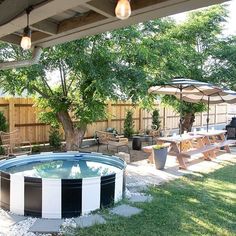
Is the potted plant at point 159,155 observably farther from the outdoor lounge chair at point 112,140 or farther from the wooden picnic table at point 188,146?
the outdoor lounge chair at point 112,140

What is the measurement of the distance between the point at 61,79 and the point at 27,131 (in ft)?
8.72

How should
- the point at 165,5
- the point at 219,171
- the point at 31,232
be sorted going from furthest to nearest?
the point at 219,171, the point at 31,232, the point at 165,5

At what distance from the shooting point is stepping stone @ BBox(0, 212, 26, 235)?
4.35 metres

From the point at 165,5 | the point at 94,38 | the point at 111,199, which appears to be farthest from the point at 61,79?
the point at 165,5

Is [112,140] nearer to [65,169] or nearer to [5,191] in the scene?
[65,169]

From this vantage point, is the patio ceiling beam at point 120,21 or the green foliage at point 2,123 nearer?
the patio ceiling beam at point 120,21

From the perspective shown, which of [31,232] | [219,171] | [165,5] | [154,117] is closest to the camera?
[165,5]

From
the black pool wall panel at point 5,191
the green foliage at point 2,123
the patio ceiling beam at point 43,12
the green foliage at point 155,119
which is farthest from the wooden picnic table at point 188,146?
the patio ceiling beam at point 43,12

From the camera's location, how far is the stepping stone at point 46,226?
4336mm

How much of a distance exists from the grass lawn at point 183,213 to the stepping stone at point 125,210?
129 mm

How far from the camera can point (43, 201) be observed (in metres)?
4.93

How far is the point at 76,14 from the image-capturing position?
13.0 ft

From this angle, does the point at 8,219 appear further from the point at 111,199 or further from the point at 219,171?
the point at 219,171

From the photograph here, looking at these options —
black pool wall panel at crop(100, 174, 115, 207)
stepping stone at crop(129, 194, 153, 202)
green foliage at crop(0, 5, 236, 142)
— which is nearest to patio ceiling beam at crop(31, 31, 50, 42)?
black pool wall panel at crop(100, 174, 115, 207)
